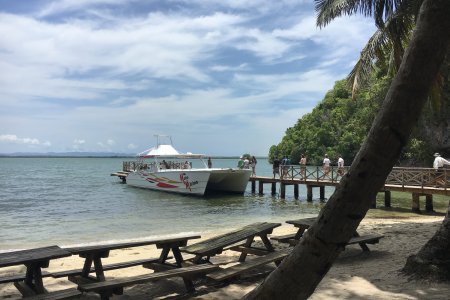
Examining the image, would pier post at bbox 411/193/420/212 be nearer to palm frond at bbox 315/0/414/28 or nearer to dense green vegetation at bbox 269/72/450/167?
palm frond at bbox 315/0/414/28

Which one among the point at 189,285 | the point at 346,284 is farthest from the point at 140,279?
the point at 346,284

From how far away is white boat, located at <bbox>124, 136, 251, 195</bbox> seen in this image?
28391 mm

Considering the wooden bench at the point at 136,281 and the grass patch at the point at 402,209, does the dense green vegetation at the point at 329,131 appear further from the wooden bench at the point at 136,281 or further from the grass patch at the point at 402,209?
the wooden bench at the point at 136,281

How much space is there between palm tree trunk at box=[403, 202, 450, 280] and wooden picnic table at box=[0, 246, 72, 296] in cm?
467

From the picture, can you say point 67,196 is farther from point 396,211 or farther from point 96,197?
point 396,211

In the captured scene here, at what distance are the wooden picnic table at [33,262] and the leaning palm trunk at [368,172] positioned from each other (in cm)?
326

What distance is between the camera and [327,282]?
6.57m

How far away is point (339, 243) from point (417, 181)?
61.5 feet

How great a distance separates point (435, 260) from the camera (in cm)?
614

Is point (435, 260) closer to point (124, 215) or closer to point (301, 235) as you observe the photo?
point (301, 235)

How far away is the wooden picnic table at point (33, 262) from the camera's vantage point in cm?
514

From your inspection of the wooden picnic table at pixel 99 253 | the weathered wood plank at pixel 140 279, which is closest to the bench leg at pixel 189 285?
the weathered wood plank at pixel 140 279

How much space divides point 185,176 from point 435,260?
2368 cm

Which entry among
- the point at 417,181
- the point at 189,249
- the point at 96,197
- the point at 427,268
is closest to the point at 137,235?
the point at 189,249
